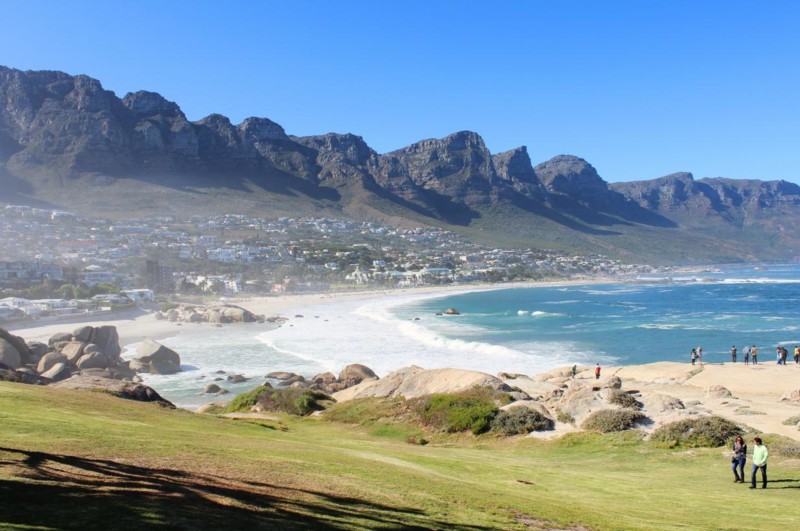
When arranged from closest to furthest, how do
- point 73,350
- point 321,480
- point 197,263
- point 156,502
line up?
point 156,502 < point 321,480 < point 73,350 < point 197,263

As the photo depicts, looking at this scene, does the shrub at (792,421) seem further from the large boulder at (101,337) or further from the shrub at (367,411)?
the large boulder at (101,337)

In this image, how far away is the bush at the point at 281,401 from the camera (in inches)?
1049

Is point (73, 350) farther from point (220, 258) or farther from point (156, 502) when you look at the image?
point (220, 258)

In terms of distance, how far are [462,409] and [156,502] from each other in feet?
49.8

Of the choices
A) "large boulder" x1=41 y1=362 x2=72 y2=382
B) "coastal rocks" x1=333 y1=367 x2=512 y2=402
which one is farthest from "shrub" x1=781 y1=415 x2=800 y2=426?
"large boulder" x1=41 y1=362 x2=72 y2=382

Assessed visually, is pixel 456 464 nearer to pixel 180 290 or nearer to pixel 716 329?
pixel 716 329

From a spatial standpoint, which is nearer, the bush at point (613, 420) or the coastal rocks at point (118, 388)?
the bush at point (613, 420)

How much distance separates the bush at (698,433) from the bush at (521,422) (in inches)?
138

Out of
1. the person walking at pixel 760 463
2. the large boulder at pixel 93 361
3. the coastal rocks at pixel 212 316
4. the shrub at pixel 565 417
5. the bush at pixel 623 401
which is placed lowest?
the coastal rocks at pixel 212 316

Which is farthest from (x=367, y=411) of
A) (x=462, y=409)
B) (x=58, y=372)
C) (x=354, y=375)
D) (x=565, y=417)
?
(x=58, y=372)

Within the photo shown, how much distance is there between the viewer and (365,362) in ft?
158

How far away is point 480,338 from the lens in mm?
59469

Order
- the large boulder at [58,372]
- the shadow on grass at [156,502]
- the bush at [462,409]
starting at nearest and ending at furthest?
the shadow on grass at [156,502], the bush at [462,409], the large boulder at [58,372]

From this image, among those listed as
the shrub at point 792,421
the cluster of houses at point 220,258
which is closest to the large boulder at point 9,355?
the shrub at point 792,421
